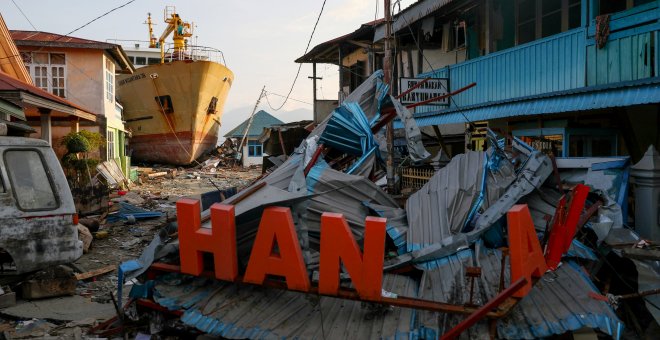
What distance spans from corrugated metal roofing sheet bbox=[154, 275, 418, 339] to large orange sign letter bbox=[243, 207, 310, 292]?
1.16 feet

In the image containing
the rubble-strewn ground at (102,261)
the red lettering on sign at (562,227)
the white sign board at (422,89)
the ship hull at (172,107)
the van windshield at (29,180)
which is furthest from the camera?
the ship hull at (172,107)

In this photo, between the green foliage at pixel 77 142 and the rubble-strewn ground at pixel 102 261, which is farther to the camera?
the green foliage at pixel 77 142

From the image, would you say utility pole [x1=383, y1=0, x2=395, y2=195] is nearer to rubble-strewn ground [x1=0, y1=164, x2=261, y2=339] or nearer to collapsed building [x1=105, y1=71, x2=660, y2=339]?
collapsed building [x1=105, y1=71, x2=660, y2=339]

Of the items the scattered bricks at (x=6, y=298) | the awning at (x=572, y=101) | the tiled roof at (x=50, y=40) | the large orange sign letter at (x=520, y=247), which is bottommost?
the scattered bricks at (x=6, y=298)

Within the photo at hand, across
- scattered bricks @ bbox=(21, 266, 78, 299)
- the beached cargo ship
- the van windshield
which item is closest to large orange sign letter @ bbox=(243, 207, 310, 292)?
the van windshield

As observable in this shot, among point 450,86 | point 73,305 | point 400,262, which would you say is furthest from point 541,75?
point 73,305

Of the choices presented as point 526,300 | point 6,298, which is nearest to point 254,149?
point 6,298

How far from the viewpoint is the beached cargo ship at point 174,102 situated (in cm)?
2978

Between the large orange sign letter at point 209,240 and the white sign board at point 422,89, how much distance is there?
19.0 feet

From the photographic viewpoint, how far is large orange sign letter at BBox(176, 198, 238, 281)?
5086mm

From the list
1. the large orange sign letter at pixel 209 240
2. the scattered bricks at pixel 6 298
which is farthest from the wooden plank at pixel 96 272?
the large orange sign letter at pixel 209 240

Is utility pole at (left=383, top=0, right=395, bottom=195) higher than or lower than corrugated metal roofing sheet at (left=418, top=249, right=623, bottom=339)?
higher

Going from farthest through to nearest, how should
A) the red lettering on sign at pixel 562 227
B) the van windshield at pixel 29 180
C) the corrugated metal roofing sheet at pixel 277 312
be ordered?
1. the van windshield at pixel 29 180
2. the red lettering on sign at pixel 562 227
3. the corrugated metal roofing sheet at pixel 277 312

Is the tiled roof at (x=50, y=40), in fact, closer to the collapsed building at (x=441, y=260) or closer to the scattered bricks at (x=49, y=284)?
the scattered bricks at (x=49, y=284)
